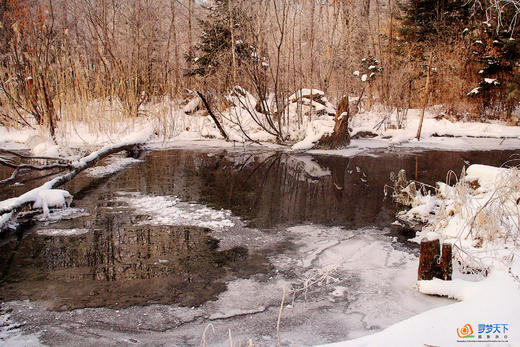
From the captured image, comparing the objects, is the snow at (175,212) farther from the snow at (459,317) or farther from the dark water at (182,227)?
the snow at (459,317)

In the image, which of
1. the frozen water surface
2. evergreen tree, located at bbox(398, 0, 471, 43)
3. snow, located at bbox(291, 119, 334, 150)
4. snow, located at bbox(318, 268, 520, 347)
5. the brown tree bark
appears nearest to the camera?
snow, located at bbox(318, 268, 520, 347)

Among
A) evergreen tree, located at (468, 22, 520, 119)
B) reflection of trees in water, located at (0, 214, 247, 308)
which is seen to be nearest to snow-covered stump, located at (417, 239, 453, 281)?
reflection of trees in water, located at (0, 214, 247, 308)

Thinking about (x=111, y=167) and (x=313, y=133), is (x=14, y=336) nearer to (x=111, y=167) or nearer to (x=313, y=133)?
(x=111, y=167)

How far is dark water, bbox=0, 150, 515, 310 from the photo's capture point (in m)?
3.16

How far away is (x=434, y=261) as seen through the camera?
3.09 metres

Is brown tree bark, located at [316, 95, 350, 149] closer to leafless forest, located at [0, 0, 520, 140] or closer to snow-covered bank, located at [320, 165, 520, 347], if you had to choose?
leafless forest, located at [0, 0, 520, 140]

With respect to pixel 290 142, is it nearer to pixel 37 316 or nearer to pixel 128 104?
pixel 128 104

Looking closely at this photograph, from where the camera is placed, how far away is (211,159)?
30.2ft

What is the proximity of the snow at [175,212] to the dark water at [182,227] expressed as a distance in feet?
0.49

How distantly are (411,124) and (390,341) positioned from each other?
41.0 feet

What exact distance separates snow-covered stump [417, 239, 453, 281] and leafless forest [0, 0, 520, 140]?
6.91 m

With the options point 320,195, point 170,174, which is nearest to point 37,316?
point 320,195

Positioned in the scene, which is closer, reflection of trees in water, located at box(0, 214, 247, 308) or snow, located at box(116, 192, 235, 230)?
reflection of trees in water, located at box(0, 214, 247, 308)

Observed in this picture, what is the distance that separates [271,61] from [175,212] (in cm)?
790
